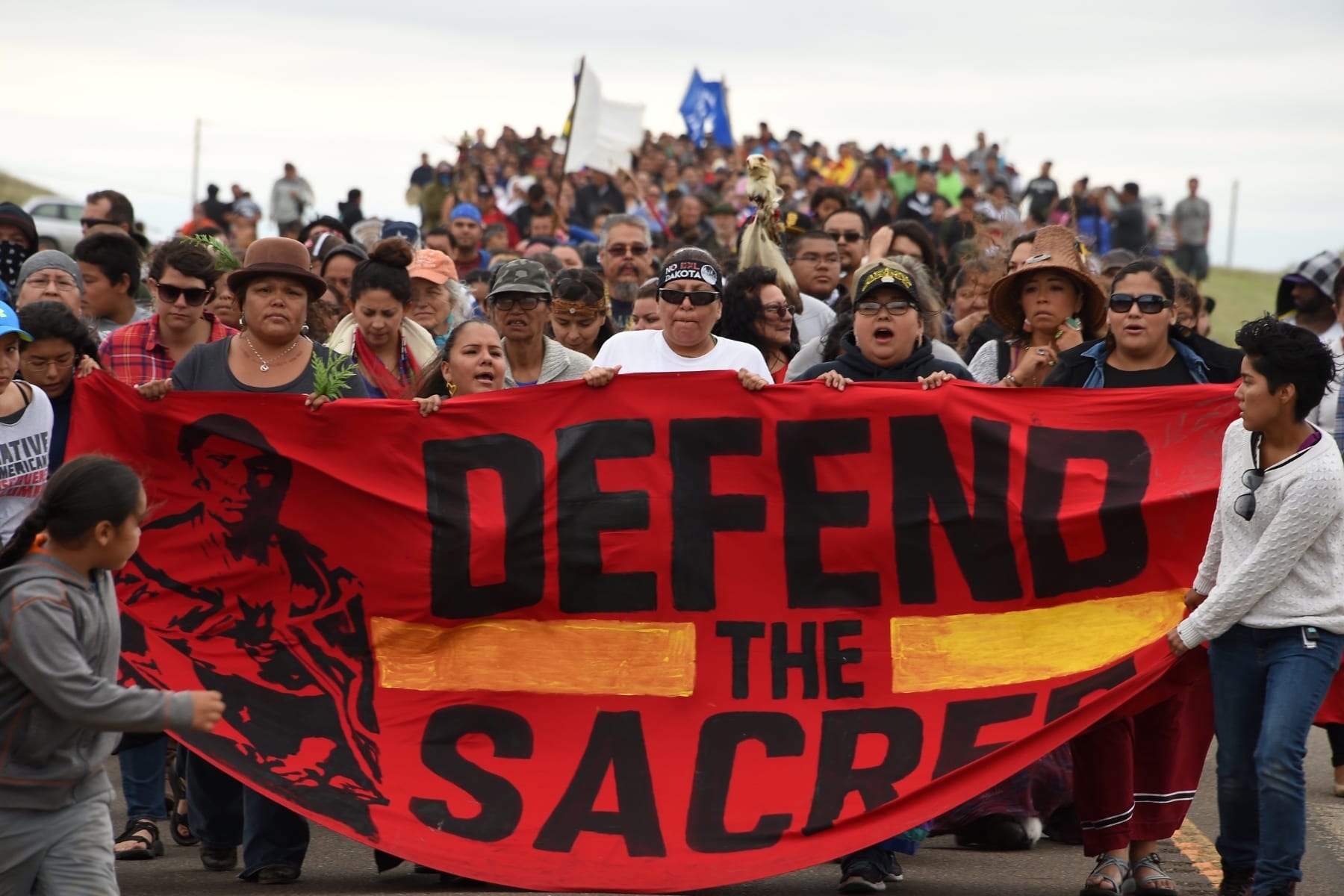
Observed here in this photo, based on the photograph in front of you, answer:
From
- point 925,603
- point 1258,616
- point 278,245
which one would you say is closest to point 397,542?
point 278,245

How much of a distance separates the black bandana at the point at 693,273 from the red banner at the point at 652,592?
1.36ft

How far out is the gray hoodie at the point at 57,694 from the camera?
13.6ft

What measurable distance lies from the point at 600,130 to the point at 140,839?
11762mm

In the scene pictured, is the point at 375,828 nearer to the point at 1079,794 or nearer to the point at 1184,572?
the point at 1079,794

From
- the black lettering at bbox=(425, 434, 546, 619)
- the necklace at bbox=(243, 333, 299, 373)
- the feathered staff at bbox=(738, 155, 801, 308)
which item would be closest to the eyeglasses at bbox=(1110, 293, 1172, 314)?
the black lettering at bbox=(425, 434, 546, 619)

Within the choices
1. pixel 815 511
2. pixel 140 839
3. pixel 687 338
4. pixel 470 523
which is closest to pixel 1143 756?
pixel 815 511

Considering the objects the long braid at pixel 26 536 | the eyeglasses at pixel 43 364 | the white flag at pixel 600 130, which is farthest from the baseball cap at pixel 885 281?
the white flag at pixel 600 130

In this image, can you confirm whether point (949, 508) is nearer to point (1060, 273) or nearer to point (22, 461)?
point (1060, 273)

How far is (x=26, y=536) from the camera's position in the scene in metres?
4.30

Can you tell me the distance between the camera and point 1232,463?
5.57 metres

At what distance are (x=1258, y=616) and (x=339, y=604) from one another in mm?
3205

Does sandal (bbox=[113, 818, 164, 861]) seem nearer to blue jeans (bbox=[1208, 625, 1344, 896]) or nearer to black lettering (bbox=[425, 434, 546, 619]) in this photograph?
black lettering (bbox=[425, 434, 546, 619])

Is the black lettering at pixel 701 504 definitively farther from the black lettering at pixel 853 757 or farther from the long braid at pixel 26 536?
the long braid at pixel 26 536

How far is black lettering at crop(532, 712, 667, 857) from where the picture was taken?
19.1 feet
